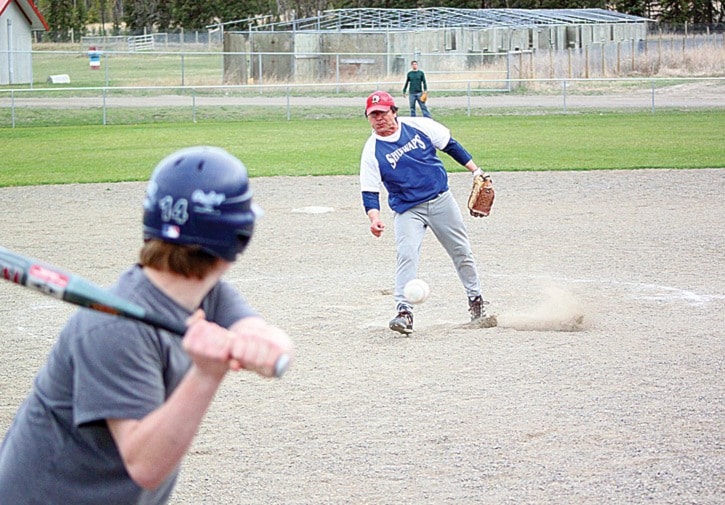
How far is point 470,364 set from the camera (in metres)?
8.30

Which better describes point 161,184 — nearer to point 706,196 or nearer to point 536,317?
point 536,317

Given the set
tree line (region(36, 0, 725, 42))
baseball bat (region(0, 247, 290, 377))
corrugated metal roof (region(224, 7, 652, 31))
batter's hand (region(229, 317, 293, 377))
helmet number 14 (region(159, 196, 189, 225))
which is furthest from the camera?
tree line (region(36, 0, 725, 42))

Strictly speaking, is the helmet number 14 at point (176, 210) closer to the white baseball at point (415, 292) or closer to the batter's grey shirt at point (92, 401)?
the batter's grey shirt at point (92, 401)

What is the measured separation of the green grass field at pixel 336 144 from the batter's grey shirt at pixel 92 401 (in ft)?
59.7

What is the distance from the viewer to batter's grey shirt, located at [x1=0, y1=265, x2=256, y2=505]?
7.88 ft

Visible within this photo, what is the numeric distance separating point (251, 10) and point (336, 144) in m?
70.4

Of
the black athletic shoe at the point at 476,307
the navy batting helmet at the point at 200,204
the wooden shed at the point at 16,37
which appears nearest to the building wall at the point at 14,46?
the wooden shed at the point at 16,37

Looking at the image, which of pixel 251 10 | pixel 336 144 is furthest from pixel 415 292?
pixel 251 10

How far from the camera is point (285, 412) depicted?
713 centimetres

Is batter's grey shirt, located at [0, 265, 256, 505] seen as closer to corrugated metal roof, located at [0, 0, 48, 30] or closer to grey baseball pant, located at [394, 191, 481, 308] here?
grey baseball pant, located at [394, 191, 481, 308]

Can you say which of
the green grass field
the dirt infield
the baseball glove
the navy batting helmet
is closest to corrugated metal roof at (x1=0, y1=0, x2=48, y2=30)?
the green grass field

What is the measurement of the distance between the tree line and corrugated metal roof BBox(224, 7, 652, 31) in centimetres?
1825

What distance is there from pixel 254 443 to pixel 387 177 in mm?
3594

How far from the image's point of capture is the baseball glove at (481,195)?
1023 centimetres
